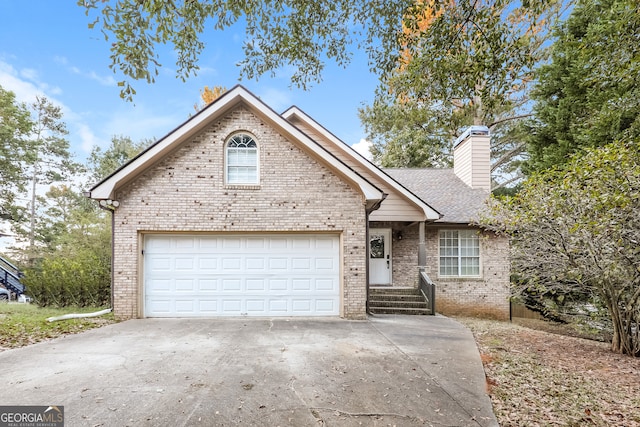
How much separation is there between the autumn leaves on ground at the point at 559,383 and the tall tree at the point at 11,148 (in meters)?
26.3

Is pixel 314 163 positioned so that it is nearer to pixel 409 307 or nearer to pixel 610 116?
pixel 409 307

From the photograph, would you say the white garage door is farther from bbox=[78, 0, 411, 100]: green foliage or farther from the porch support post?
bbox=[78, 0, 411, 100]: green foliage

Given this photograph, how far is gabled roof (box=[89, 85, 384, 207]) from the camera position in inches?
309

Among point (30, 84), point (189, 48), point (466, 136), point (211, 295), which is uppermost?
point (30, 84)

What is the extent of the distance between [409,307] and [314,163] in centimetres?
527

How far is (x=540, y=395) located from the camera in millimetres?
4027

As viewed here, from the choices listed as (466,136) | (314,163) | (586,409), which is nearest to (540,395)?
(586,409)

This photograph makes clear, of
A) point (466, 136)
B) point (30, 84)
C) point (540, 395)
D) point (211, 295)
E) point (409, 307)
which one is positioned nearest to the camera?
point (540, 395)

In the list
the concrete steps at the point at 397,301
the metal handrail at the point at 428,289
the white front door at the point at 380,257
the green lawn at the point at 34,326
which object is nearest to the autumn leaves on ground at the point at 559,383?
the metal handrail at the point at 428,289

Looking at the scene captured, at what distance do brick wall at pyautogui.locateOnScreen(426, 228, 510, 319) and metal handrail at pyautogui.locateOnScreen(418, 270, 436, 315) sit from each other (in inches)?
51.0

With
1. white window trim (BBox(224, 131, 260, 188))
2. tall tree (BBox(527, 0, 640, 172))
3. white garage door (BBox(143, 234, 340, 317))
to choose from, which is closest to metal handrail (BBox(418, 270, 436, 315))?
white garage door (BBox(143, 234, 340, 317))

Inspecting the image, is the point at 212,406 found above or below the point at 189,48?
below

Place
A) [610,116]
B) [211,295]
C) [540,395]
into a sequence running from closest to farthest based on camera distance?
[540,395], [211,295], [610,116]

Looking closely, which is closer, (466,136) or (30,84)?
(466,136)
